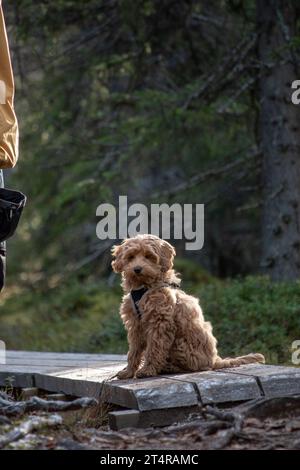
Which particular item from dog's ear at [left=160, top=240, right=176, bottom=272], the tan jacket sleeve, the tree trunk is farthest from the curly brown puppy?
the tree trunk

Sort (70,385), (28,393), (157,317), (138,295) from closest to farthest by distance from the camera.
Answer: (157,317)
(138,295)
(70,385)
(28,393)

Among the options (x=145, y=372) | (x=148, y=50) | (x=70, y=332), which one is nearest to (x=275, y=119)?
(x=148, y=50)

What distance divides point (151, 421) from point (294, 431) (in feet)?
3.72

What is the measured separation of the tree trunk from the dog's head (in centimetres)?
577

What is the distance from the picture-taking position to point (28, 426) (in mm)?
5113

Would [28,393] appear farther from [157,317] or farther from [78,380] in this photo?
[157,317]

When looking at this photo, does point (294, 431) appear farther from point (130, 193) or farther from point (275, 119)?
point (130, 193)

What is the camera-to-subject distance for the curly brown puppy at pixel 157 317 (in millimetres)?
6194

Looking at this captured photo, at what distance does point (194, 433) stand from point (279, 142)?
736cm

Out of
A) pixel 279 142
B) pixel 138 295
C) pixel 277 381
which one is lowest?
pixel 277 381

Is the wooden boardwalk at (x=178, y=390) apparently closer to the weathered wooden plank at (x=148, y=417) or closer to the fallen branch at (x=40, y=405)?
the weathered wooden plank at (x=148, y=417)

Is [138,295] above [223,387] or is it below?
above

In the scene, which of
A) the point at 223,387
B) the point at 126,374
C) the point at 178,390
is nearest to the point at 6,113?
the point at 126,374

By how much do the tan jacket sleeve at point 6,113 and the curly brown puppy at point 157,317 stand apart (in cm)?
118
